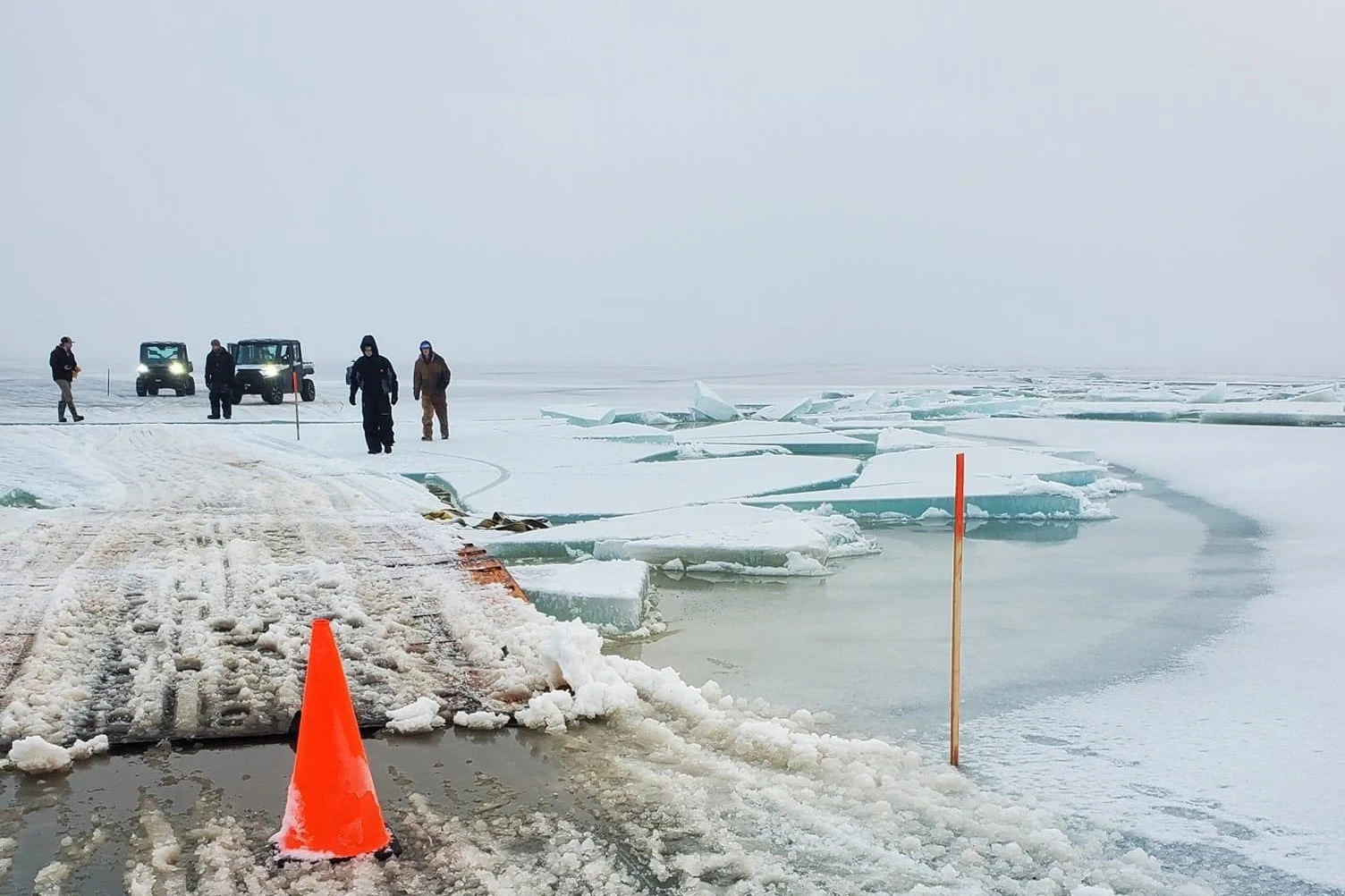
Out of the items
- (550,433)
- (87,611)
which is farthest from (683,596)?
(550,433)

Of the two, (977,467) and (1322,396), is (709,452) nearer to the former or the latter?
(977,467)

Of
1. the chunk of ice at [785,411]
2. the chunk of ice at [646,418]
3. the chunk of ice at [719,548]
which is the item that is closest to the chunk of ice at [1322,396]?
the chunk of ice at [785,411]

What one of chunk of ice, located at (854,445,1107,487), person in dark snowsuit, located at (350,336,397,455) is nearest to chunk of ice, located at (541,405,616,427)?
person in dark snowsuit, located at (350,336,397,455)

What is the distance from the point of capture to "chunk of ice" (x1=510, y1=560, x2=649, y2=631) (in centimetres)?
577

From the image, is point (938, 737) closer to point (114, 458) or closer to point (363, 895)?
point (363, 895)

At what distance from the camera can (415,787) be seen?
3391 millimetres

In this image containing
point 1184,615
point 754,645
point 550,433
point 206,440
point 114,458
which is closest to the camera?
point 754,645

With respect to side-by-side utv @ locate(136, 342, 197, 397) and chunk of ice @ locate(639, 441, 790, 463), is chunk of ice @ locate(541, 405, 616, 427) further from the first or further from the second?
side-by-side utv @ locate(136, 342, 197, 397)

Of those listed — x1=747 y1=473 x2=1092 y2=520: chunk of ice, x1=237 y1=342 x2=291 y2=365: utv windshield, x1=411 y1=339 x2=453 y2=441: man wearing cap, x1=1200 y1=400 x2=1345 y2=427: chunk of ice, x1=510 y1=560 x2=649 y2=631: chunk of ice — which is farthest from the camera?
x1=237 y1=342 x2=291 y2=365: utv windshield

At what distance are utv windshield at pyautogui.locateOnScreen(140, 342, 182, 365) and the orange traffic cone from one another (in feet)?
98.8

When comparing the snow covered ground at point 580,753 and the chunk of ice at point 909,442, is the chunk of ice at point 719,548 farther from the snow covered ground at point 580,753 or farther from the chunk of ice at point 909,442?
the chunk of ice at point 909,442

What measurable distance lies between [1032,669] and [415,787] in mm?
3010

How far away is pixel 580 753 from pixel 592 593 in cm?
216

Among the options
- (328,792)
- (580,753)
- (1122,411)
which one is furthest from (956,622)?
(1122,411)
